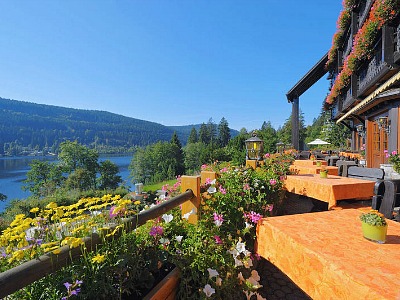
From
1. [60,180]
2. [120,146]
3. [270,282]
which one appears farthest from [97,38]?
[120,146]

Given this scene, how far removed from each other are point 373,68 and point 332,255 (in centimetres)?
791

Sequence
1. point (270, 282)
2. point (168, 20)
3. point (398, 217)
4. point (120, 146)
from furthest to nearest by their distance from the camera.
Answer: point (120, 146) → point (168, 20) → point (270, 282) → point (398, 217)

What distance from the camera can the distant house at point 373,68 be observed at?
5709mm

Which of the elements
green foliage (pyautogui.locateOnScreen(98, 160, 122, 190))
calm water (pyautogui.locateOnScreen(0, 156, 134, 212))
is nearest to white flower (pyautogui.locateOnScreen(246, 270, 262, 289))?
green foliage (pyautogui.locateOnScreen(98, 160, 122, 190))

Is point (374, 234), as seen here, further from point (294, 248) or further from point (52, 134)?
point (52, 134)

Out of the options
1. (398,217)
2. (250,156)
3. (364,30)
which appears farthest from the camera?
(364,30)

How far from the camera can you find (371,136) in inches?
359

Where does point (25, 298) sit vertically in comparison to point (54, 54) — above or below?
below

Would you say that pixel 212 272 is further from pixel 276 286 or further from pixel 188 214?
pixel 276 286

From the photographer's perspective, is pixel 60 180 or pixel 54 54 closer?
pixel 54 54

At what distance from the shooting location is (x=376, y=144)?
28.1ft

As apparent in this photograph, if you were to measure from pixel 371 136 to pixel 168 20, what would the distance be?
1127 cm

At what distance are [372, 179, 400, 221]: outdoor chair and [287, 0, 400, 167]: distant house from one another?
4237 mm

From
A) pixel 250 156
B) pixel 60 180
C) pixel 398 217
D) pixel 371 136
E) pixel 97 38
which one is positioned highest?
pixel 97 38
